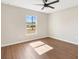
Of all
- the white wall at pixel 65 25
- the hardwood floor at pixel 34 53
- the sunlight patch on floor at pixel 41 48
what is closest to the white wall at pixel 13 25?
the hardwood floor at pixel 34 53

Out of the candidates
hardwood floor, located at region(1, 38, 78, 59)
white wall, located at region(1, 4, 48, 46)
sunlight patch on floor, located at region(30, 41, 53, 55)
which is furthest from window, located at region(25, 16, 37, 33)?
hardwood floor, located at region(1, 38, 78, 59)

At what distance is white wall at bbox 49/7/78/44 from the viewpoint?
4230 millimetres

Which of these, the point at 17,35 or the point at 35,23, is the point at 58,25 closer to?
the point at 35,23

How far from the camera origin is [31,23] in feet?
18.1

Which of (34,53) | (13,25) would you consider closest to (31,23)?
(13,25)

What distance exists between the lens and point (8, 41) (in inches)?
162

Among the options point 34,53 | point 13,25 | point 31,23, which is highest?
point 31,23

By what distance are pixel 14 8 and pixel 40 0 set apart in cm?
182

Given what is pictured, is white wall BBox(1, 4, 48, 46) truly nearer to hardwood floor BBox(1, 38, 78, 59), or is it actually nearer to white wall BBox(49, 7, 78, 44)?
hardwood floor BBox(1, 38, 78, 59)

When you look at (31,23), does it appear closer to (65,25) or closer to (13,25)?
(13,25)

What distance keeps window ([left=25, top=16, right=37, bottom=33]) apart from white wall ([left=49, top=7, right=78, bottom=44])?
4.98 ft

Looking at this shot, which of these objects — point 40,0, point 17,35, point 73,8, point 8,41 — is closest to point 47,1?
point 40,0

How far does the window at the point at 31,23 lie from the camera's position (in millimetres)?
5237

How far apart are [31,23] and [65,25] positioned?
98.7 inches
